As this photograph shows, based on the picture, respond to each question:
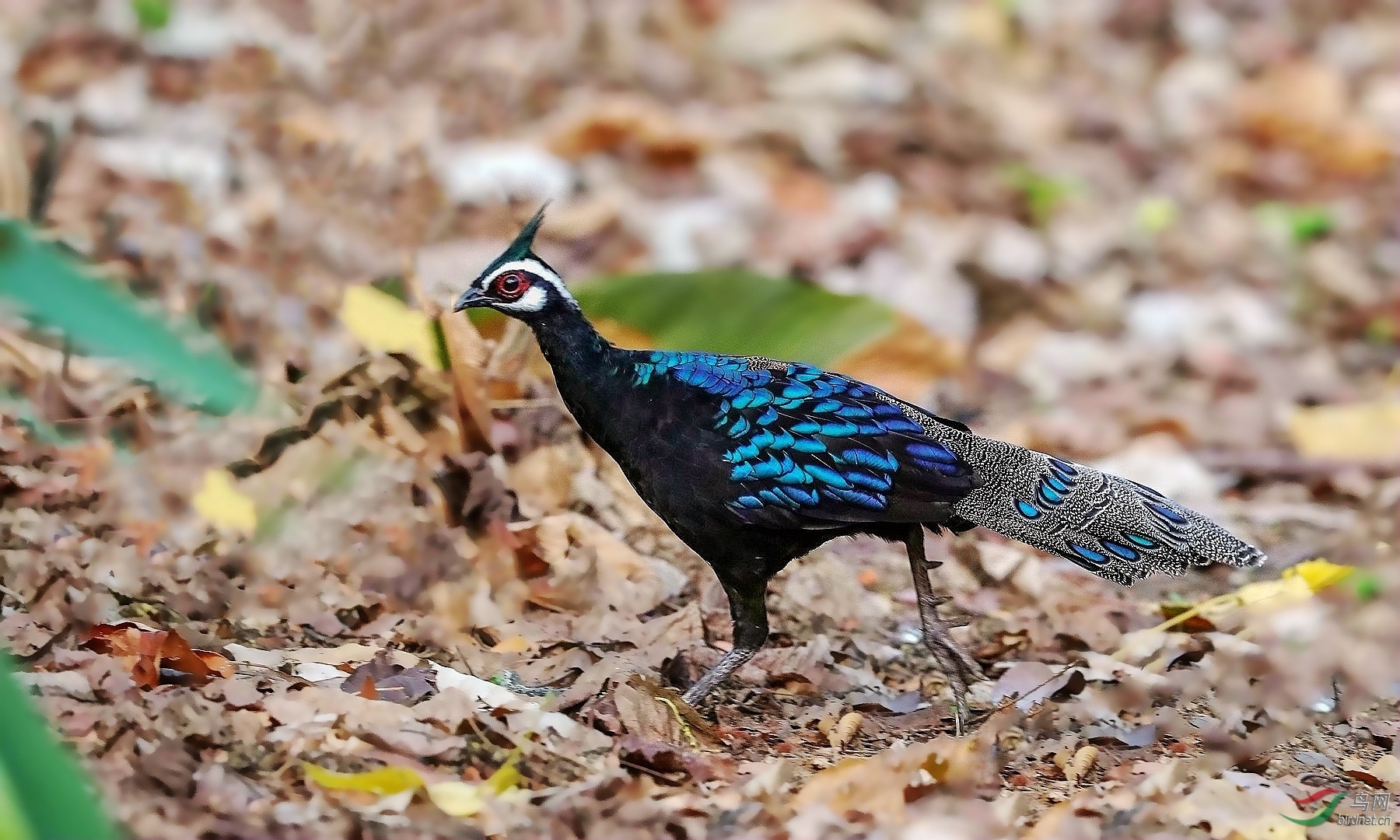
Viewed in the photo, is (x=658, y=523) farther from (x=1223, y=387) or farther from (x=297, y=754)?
(x=1223, y=387)

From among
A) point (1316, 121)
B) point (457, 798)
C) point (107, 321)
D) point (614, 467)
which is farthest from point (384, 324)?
point (1316, 121)

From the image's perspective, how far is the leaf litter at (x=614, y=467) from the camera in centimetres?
345

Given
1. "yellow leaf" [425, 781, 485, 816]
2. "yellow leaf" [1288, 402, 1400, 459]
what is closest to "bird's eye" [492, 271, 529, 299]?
"yellow leaf" [425, 781, 485, 816]

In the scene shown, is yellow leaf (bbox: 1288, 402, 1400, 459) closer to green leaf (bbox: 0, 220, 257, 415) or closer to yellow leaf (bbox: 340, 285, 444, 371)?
yellow leaf (bbox: 340, 285, 444, 371)

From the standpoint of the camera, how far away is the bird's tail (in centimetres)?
407

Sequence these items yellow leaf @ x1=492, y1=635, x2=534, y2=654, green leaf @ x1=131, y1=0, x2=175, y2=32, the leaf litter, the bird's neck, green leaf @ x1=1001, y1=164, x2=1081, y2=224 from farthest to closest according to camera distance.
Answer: green leaf @ x1=1001, y1=164, x2=1081, y2=224, green leaf @ x1=131, y1=0, x2=175, y2=32, yellow leaf @ x1=492, y1=635, x2=534, y2=654, the bird's neck, the leaf litter

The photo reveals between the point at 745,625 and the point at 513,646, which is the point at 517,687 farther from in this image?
the point at 745,625

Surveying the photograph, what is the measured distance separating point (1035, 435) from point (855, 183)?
3.09 meters

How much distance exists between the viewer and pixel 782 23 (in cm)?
1053

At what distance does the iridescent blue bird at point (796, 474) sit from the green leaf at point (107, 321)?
1.92 meters

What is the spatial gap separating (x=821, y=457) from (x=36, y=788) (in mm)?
2383

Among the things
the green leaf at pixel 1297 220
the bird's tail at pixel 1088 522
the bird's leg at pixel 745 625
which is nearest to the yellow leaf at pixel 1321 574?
the bird's tail at pixel 1088 522

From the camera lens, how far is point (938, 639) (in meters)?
4.16

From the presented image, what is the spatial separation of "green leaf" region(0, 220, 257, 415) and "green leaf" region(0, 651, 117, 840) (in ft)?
1.48
